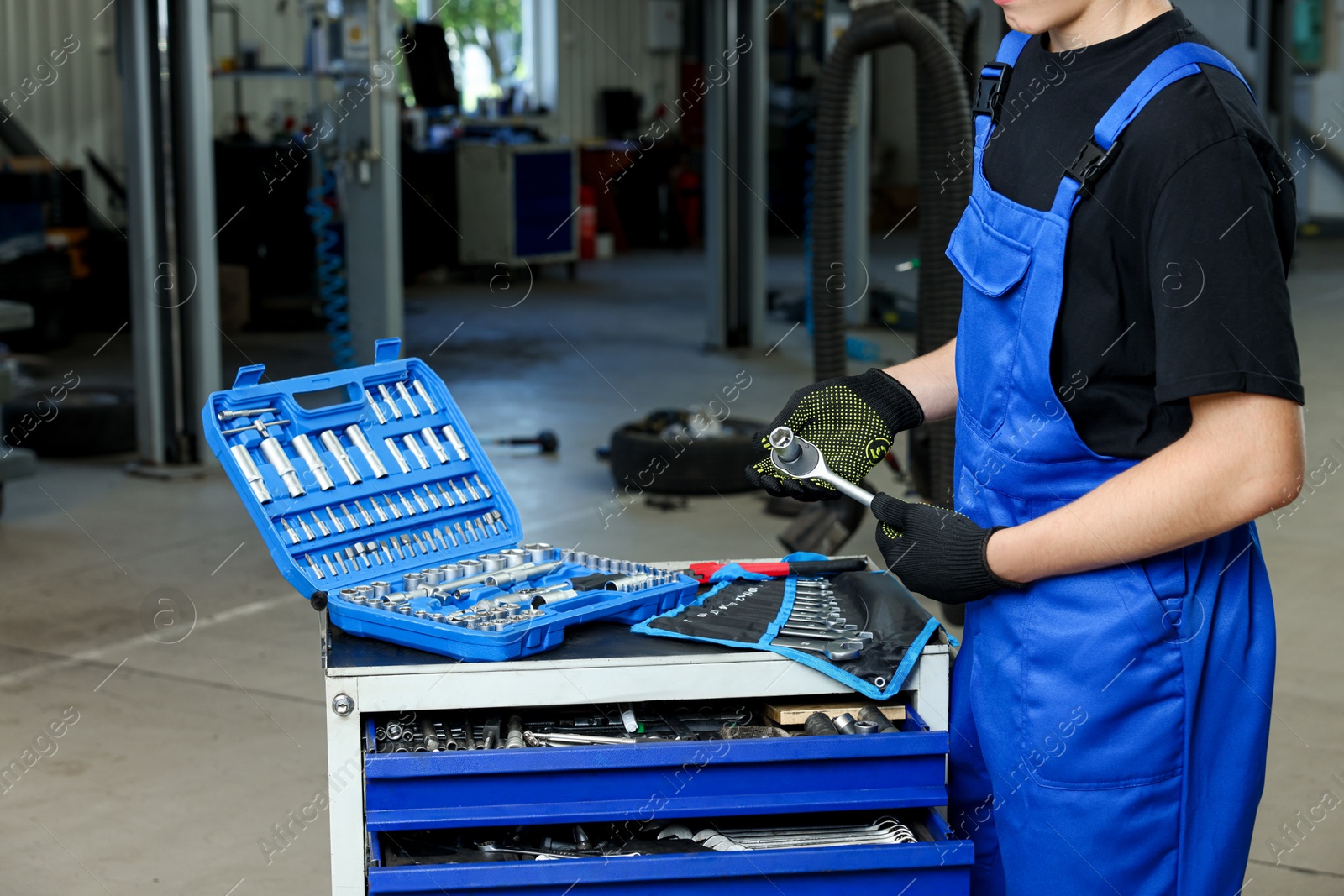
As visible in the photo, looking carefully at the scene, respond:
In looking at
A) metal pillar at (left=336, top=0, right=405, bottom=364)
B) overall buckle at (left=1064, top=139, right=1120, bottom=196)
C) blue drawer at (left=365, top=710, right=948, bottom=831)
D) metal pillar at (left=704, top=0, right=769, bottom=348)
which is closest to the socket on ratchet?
blue drawer at (left=365, top=710, right=948, bottom=831)

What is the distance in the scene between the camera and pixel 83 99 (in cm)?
911

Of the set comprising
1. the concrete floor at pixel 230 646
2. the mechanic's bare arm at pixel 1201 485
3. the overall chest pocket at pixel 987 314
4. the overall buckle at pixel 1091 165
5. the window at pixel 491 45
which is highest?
the window at pixel 491 45

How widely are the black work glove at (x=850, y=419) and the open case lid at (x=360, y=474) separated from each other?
1.09 feet

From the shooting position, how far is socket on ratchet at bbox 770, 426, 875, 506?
1290 millimetres

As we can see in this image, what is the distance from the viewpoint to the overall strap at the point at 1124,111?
1039 millimetres

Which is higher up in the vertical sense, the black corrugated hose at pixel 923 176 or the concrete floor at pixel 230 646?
the black corrugated hose at pixel 923 176

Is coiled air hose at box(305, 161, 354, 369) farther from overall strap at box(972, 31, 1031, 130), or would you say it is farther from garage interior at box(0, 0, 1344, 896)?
overall strap at box(972, 31, 1031, 130)

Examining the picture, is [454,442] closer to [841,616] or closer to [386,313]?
[841,616]

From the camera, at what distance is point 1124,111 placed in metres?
1.04

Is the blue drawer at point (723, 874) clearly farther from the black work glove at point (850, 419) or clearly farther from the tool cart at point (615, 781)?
the black work glove at point (850, 419)

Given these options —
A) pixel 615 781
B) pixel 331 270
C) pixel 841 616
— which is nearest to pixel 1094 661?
pixel 841 616

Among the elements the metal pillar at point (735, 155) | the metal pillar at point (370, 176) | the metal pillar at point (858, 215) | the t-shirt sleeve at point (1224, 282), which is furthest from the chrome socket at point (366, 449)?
the metal pillar at point (858, 215)

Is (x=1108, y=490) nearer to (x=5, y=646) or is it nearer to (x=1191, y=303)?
(x=1191, y=303)

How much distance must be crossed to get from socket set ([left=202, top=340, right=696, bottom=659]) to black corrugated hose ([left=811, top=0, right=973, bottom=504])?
58.7 inches
